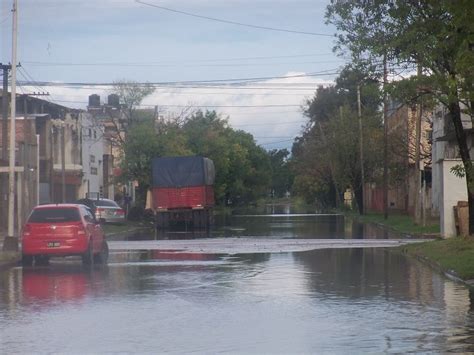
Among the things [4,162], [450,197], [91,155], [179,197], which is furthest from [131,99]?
[450,197]

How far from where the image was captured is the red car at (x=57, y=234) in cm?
2469

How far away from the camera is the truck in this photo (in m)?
51.6

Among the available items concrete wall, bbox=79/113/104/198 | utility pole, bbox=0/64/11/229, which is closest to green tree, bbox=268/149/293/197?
concrete wall, bbox=79/113/104/198

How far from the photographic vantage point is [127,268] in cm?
2400

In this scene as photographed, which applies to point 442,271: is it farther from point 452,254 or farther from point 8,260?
point 8,260

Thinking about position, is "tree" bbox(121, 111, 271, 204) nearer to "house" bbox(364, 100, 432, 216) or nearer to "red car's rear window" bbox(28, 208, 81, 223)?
"house" bbox(364, 100, 432, 216)

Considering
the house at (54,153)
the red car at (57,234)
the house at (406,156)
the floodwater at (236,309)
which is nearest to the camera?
the floodwater at (236,309)

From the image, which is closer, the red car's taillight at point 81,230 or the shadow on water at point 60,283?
the shadow on water at point 60,283

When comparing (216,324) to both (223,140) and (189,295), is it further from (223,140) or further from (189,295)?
(223,140)

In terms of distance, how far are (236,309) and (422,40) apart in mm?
9899

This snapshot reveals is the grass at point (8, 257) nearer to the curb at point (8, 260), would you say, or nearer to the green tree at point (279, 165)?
the curb at point (8, 260)

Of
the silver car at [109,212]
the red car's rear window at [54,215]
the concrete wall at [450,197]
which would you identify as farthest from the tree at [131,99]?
the red car's rear window at [54,215]

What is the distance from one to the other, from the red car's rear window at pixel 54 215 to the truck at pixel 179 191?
26.2 meters

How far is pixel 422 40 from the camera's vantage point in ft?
72.4
